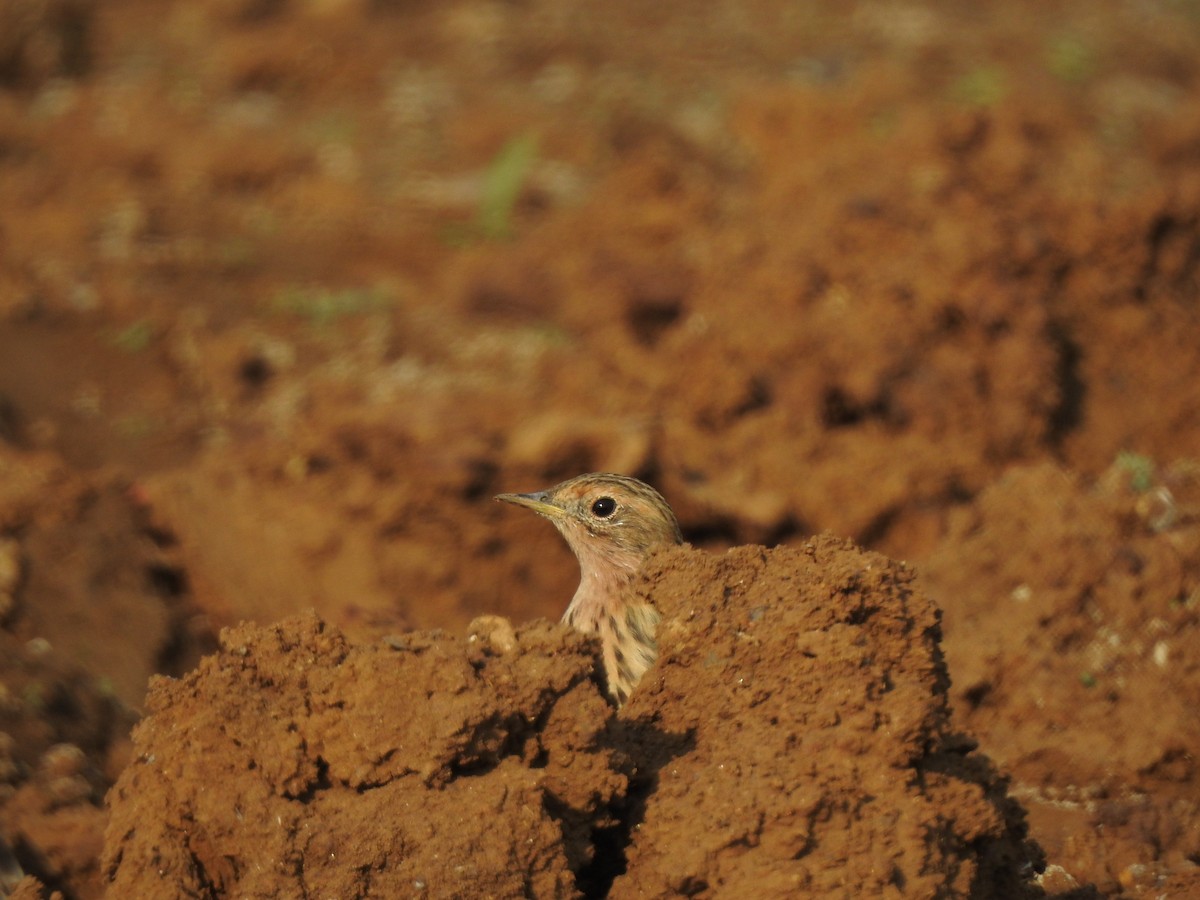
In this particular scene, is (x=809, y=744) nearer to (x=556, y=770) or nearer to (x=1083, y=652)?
(x=556, y=770)

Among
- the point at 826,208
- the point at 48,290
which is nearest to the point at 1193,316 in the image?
the point at 826,208

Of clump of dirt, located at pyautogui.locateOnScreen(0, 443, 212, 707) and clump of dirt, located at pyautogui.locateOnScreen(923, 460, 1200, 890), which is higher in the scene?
clump of dirt, located at pyautogui.locateOnScreen(923, 460, 1200, 890)

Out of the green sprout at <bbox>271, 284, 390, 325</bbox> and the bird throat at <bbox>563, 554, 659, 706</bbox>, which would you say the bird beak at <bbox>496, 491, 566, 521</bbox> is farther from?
the green sprout at <bbox>271, 284, 390, 325</bbox>

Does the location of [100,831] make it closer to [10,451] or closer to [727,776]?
[727,776]

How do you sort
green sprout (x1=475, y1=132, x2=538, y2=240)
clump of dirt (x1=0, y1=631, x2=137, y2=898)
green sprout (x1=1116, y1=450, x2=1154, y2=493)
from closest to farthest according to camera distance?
clump of dirt (x1=0, y1=631, x2=137, y2=898)
green sprout (x1=1116, y1=450, x2=1154, y2=493)
green sprout (x1=475, y1=132, x2=538, y2=240)

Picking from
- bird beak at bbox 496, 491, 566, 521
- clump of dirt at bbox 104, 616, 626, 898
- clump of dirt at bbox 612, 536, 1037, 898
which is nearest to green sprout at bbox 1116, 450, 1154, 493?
bird beak at bbox 496, 491, 566, 521

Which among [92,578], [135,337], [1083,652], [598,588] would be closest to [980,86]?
[135,337]

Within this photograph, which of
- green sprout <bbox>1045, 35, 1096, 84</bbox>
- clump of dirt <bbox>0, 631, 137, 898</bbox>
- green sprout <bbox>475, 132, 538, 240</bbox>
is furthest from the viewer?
green sprout <bbox>1045, 35, 1096, 84</bbox>

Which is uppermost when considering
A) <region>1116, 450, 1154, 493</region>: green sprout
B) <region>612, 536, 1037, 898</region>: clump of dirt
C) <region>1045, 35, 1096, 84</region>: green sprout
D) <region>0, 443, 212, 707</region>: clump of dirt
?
<region>612, 536, 1037, 898</region>: clump of dirt
